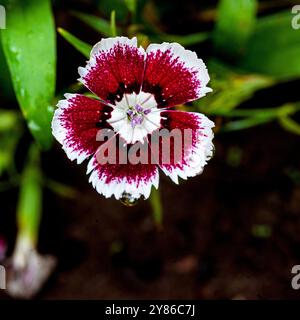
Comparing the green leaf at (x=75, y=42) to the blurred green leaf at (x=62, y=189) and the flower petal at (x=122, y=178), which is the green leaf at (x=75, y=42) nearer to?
the flower petal at (x=122, y=178)

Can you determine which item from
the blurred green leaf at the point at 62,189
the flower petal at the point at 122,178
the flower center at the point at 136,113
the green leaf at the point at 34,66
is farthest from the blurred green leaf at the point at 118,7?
the blurred green leaf at the point at 62,189

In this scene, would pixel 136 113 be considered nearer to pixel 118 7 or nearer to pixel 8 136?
pixel 118 7

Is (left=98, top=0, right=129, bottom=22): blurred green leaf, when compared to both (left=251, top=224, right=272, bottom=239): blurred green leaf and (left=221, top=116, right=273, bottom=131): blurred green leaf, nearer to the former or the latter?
(left=221, top=116, right=273, bottom=131): blurred green leaf

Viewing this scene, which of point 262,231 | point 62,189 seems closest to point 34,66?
point 62,189

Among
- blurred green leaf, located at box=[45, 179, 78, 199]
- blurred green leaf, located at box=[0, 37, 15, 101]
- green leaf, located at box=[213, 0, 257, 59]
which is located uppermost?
green leaf, located at box=[213, 0, 257, 59]

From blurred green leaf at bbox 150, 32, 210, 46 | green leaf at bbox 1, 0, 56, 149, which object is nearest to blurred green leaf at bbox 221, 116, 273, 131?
blurred green leaf at bbox 150, 32, 210, 46
